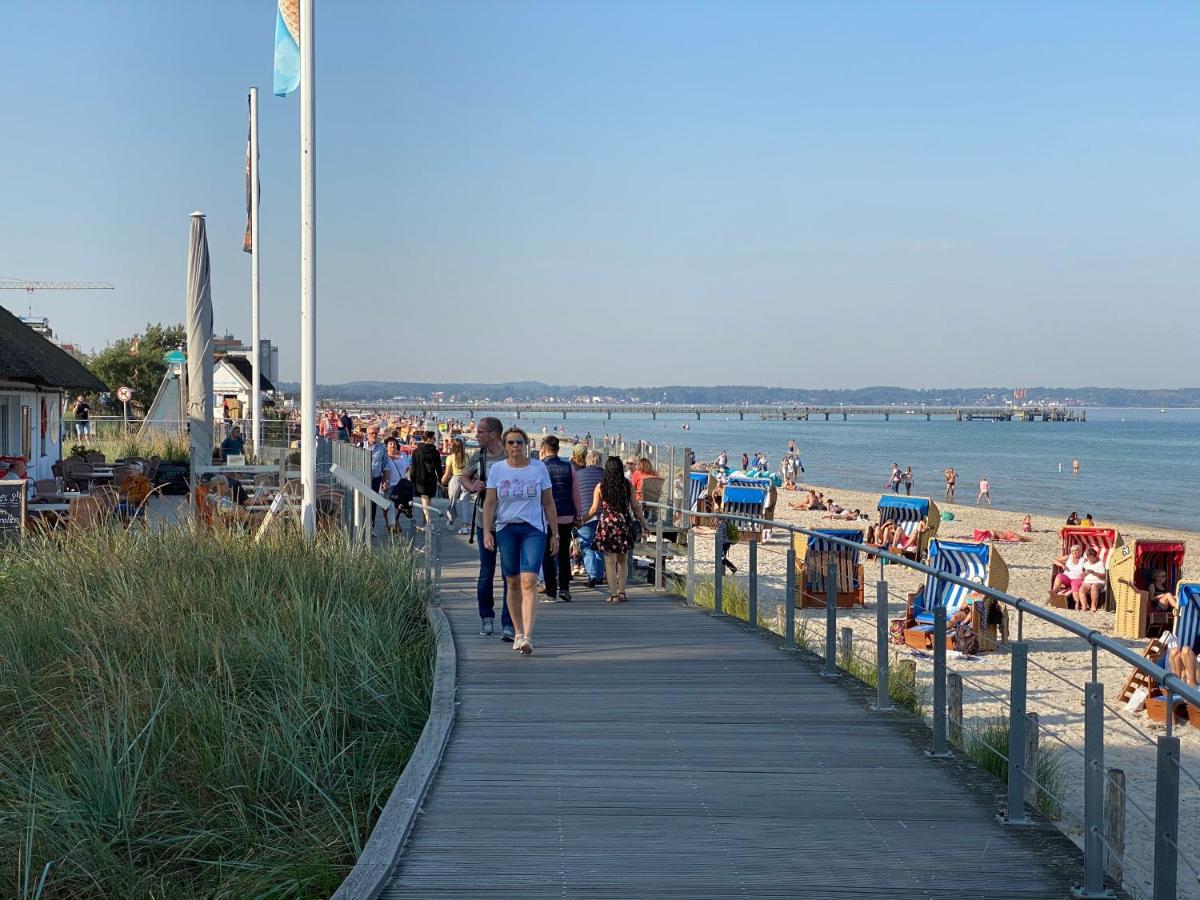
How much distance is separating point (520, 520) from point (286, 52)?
27.1ft

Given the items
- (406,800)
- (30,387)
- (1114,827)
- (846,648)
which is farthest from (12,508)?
(1114,827)

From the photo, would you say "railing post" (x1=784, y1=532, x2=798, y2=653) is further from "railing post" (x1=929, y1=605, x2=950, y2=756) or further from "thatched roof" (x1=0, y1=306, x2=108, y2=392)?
"thatched roof" (x1=0, y1=306, x2=108, y2=392)

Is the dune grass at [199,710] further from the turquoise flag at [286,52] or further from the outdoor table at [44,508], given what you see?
the turquoise flag at [286,52]

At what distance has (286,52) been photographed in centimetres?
1502

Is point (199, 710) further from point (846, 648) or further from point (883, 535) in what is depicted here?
point (883, 535)

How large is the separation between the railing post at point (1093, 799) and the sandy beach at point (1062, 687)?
0.12 m

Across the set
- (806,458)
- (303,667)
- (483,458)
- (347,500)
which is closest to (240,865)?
(303,667)

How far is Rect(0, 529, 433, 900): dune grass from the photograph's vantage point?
19.4 feet

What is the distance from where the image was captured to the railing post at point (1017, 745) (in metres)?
5.61

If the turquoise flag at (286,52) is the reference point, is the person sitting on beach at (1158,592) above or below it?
below

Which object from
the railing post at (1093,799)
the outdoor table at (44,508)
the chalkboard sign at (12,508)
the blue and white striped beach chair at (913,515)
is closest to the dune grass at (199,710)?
the chalkboard sign at (12,508)

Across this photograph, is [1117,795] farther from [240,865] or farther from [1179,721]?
[1179,721]

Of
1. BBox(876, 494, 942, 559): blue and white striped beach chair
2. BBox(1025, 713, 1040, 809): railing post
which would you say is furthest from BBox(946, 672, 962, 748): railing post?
BBox(876, 494, 942, 559): blue and white striped beach chair

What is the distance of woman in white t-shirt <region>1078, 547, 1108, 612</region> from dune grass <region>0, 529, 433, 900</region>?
1362 cm
